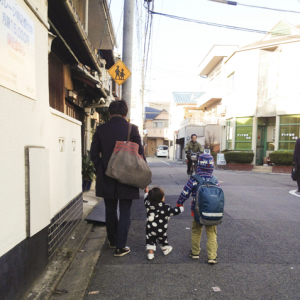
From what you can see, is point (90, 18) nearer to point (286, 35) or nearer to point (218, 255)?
point (218, 255)

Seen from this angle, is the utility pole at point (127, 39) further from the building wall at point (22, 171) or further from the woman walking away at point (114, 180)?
the building wall at point (22, 171)

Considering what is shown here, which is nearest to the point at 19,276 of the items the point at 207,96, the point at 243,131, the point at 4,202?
the point at 4,202

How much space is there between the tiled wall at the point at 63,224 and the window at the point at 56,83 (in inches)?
96.4

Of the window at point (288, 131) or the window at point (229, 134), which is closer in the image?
the window at point (288, 131)

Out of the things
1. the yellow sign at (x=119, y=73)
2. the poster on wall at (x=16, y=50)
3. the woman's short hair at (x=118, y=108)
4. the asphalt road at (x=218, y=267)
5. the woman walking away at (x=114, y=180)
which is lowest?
the asphalt road at (x=218, y=267)

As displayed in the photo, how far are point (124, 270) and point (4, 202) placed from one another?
65.3 inches

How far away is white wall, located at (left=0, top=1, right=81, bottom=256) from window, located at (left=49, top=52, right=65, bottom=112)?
2678mm

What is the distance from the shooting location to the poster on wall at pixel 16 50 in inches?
85.0

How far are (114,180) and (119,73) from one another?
5.16 meters

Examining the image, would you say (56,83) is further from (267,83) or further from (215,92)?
(215,92)

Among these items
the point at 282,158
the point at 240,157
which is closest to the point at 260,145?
the point at 240,157

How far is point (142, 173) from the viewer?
3.38m

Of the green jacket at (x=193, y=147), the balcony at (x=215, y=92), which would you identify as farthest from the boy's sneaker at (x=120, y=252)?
the balcony at (x=215, y=92)

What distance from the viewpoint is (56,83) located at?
→ 20.5 feet
